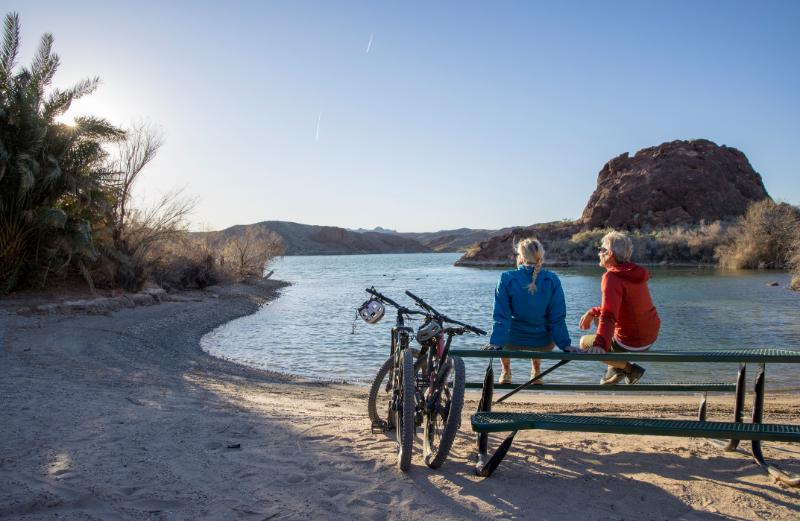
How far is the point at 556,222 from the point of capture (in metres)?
87.3

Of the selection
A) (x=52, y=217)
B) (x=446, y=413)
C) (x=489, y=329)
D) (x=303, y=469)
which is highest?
(x=52, y=217)

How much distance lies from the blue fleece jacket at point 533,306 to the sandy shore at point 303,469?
100cm

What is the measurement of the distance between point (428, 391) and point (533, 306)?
1313 millimetres

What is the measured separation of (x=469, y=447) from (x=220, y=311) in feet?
61.6

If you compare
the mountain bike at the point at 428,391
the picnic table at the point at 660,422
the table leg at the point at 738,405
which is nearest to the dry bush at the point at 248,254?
the mountain bike at the point at 428,391

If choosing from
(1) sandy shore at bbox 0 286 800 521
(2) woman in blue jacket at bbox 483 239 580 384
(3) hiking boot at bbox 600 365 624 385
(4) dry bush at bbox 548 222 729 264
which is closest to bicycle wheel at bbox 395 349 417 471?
(1) sandy shore at bbox 0 286 800 521

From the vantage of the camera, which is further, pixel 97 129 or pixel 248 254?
pixel 248 254

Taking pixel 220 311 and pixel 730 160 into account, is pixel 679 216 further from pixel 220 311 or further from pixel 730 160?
pixel 220 311

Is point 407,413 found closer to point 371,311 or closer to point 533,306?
point 371,311

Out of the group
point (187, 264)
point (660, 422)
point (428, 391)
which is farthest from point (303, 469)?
point (187, 264)

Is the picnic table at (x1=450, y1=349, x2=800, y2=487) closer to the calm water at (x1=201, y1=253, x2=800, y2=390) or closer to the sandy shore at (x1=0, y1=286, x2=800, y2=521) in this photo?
the sandy shore at (x1=0, y1=286, x2=800, y2=521)

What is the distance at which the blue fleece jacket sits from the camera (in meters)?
4.14

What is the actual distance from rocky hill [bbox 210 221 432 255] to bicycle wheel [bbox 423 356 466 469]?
131m

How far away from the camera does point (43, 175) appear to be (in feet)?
46.7
